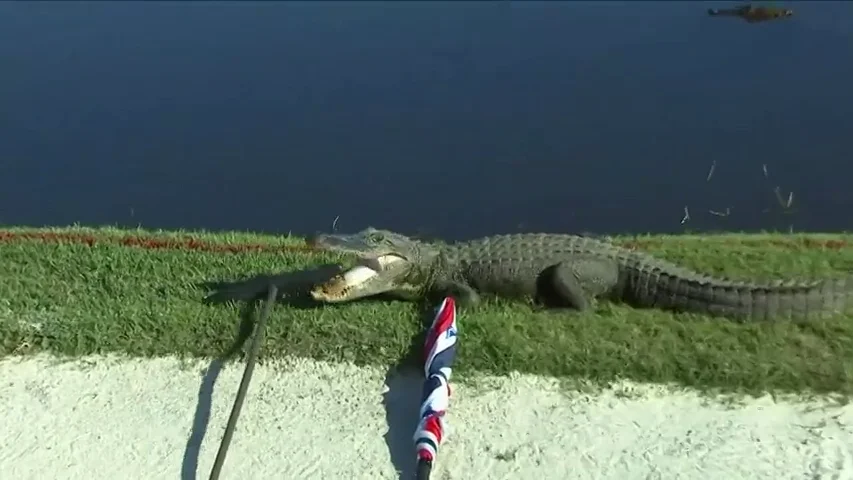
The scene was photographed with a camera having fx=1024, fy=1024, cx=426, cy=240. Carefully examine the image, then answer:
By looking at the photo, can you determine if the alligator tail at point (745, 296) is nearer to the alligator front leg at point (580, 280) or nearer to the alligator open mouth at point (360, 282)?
the alligator front leg at point (580, 280)

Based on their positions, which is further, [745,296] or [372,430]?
[745,296]

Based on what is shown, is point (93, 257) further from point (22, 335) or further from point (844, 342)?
point (844, 342)

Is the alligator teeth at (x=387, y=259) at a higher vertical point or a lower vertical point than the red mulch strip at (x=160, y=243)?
higher

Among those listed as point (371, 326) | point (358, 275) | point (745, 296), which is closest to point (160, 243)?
point (358, 275)

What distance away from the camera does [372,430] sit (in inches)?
162

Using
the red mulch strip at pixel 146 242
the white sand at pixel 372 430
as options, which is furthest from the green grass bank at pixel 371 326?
the white sand at pixel 372 430

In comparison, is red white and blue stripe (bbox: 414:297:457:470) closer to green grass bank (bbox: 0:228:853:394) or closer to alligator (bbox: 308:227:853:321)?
green grass bank (bbox: 0:228:853:394)

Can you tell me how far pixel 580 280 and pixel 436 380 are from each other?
1053 mm

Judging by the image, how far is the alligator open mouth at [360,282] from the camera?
4.61 meters

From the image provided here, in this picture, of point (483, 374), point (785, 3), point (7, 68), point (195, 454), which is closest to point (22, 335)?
point (195, 454)

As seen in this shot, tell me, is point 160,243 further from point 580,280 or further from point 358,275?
point 580,280

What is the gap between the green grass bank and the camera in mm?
4285

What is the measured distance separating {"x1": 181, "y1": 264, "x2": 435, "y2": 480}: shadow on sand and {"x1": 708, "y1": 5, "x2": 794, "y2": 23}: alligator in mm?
10392

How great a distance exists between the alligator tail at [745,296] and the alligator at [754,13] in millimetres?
10009
